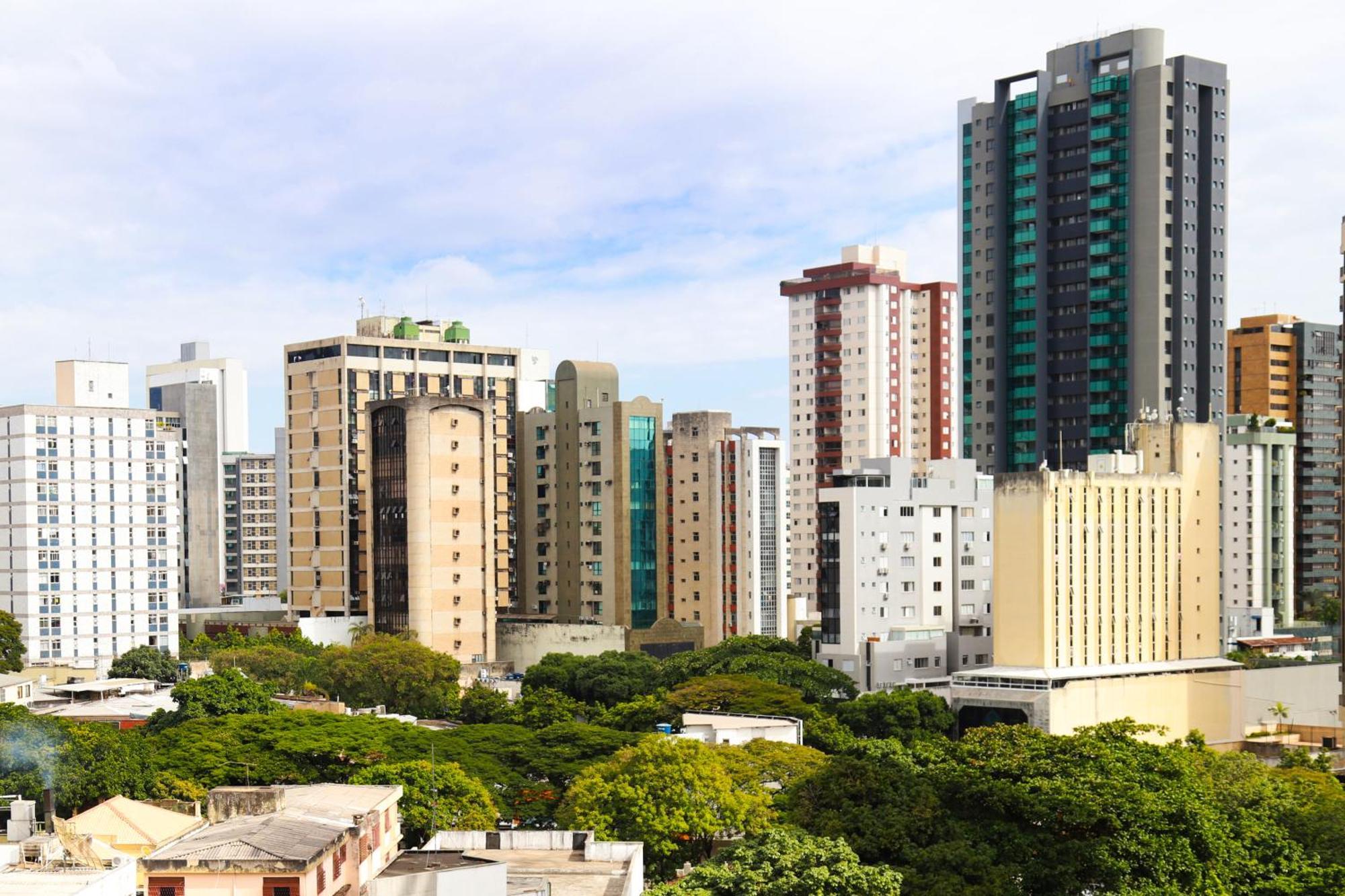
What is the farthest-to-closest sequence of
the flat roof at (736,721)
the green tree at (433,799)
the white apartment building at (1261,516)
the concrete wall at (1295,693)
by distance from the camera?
the white apartment building at (1261,516)
the concrete wall at (1295,693)
the flat roof at (736,721)
the green tree at (433,799)

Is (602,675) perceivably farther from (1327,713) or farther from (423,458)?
(1327,713)

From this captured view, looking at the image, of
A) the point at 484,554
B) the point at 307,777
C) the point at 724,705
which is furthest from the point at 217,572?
the point at 307,777

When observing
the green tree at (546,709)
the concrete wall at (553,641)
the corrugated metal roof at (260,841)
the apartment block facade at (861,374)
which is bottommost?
the concrete wall at (553,641)

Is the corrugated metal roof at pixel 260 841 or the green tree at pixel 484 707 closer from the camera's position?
the corrugated metal roof at pixel 260 841

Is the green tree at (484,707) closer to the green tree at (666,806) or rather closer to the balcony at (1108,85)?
the green tree at (666,806)

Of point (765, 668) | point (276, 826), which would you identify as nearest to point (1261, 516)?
point (765, 668)

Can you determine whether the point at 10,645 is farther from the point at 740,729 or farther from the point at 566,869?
the point at 566,869

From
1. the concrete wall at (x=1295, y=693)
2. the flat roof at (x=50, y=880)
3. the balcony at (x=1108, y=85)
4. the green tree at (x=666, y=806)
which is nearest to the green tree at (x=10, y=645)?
the green tree at (x=666, y=806)
